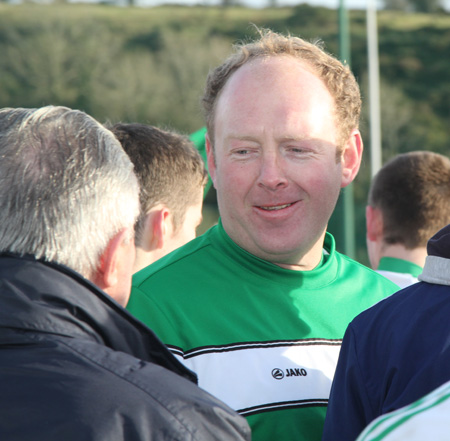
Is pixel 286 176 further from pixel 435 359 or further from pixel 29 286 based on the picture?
pixel 29 286

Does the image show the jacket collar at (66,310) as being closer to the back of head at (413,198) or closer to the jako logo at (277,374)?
the jako logo at (277,374)

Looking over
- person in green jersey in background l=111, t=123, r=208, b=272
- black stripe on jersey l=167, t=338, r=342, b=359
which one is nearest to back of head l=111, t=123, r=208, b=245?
person in green jersey in background l=111, t=123, r=208, b=272

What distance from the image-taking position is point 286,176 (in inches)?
88.0

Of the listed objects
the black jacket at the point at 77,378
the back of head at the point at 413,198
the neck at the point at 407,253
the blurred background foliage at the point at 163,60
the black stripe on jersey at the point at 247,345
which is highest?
the black jacket at the point at 77,378

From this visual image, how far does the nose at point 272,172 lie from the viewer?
7.25 ft

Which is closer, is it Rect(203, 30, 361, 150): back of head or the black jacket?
the black jacket

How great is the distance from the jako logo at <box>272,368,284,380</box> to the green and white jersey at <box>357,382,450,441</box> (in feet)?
4.06

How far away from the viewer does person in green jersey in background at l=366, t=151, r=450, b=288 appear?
3793 millimetres

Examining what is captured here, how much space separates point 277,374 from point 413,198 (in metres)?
2.02

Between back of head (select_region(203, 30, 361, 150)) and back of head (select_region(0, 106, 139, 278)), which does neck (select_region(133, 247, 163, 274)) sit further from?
back of head (select_region(0, 106, 139, 278))

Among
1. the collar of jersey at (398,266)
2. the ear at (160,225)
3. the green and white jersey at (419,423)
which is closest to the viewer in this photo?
the green and white jersey at (419,423)

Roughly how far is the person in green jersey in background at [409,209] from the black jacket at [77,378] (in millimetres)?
2503

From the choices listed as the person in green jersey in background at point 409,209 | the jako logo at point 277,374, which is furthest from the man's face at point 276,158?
the person in green jersey in background at point 409,209

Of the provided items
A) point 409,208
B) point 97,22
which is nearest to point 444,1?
point 97,22
